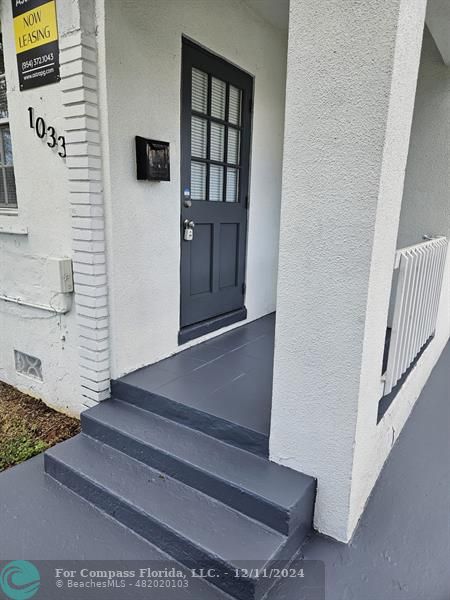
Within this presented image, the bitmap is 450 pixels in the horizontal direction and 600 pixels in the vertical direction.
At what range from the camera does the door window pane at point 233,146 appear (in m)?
3.18

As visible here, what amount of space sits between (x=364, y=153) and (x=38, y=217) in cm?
203

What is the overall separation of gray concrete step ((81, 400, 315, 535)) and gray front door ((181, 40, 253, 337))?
0.96 metres

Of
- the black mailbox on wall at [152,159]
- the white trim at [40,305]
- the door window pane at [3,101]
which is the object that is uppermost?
the door window pane at [3,101]

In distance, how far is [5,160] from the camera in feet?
8.90

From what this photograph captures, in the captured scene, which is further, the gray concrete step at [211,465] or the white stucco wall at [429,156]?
the white stucco wall at [429,156]

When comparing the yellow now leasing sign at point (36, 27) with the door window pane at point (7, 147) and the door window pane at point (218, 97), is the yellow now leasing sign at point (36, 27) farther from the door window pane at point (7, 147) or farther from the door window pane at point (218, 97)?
the door window pane at point (218, 97)

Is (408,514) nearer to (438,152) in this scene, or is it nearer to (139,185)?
(139,185)

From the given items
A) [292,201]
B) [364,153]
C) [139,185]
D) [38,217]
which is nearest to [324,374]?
[292,201]

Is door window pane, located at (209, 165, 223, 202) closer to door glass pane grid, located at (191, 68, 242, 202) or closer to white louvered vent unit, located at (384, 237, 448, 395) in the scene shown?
door glass pane grid, located at (191, 68, 242, 202)

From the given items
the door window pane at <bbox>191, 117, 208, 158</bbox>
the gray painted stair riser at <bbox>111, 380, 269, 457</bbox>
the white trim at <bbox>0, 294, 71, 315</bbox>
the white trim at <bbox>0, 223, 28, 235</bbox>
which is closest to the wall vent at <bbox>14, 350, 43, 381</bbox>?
the white trim at <bbox>0, 294, 71, 315</bbox>

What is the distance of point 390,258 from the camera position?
1556 millimetres

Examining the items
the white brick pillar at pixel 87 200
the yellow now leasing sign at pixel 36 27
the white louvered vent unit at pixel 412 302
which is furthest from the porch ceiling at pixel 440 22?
the yellow now leasing sign at pixel 36 27

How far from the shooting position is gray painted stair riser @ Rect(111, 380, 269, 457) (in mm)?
1852

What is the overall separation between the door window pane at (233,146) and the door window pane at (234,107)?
0.24 feet
